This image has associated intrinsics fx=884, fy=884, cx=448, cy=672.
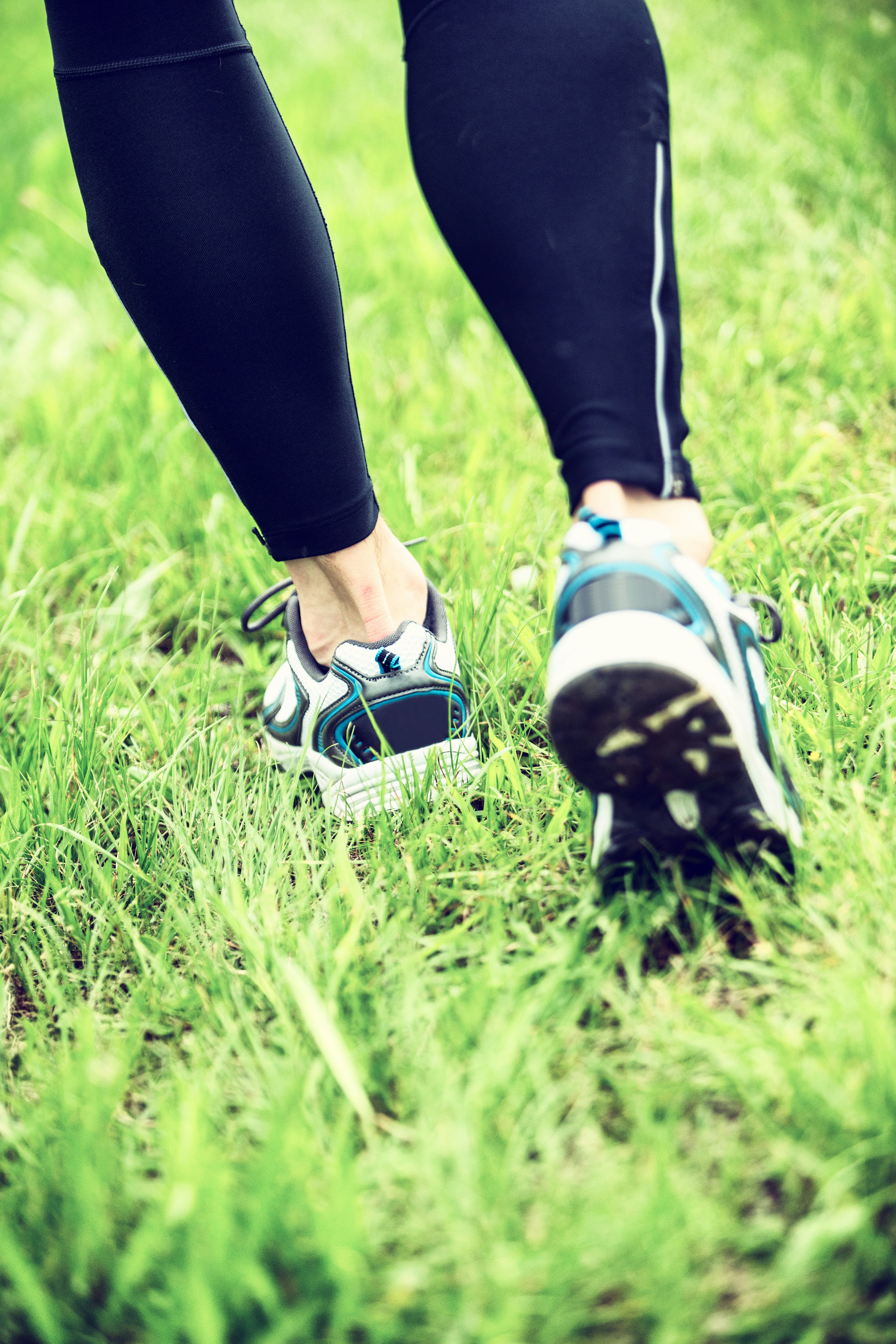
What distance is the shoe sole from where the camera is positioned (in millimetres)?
1014

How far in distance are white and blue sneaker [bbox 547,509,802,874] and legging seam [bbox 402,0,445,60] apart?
0.57 m

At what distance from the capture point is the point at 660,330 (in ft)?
3.00

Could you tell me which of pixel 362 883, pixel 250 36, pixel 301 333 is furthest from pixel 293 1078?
pixel 250 36

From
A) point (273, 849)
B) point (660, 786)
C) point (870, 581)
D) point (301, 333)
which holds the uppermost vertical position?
point (301, 333)

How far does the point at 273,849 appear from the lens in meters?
0.98

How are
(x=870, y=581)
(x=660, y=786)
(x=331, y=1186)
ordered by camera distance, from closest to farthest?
(x=331, y=1186) < (x=660, y=786) < (x=870, y=581)


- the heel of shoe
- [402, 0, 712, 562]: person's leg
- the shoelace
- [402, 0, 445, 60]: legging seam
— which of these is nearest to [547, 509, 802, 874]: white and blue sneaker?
[402, 0, 712, 562]: person's leg

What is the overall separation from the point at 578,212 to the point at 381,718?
59 cm

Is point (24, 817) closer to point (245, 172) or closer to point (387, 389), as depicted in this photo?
point (245, 172)

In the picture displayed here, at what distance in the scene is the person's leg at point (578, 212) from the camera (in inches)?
35.0

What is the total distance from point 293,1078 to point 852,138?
259 centimetres

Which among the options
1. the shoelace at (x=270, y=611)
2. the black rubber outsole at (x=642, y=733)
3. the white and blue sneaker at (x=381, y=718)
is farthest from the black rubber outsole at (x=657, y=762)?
the shoelace at (x=270, y=611)

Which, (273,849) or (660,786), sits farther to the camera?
(273,849)

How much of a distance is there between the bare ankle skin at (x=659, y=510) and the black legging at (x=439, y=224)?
2cm
